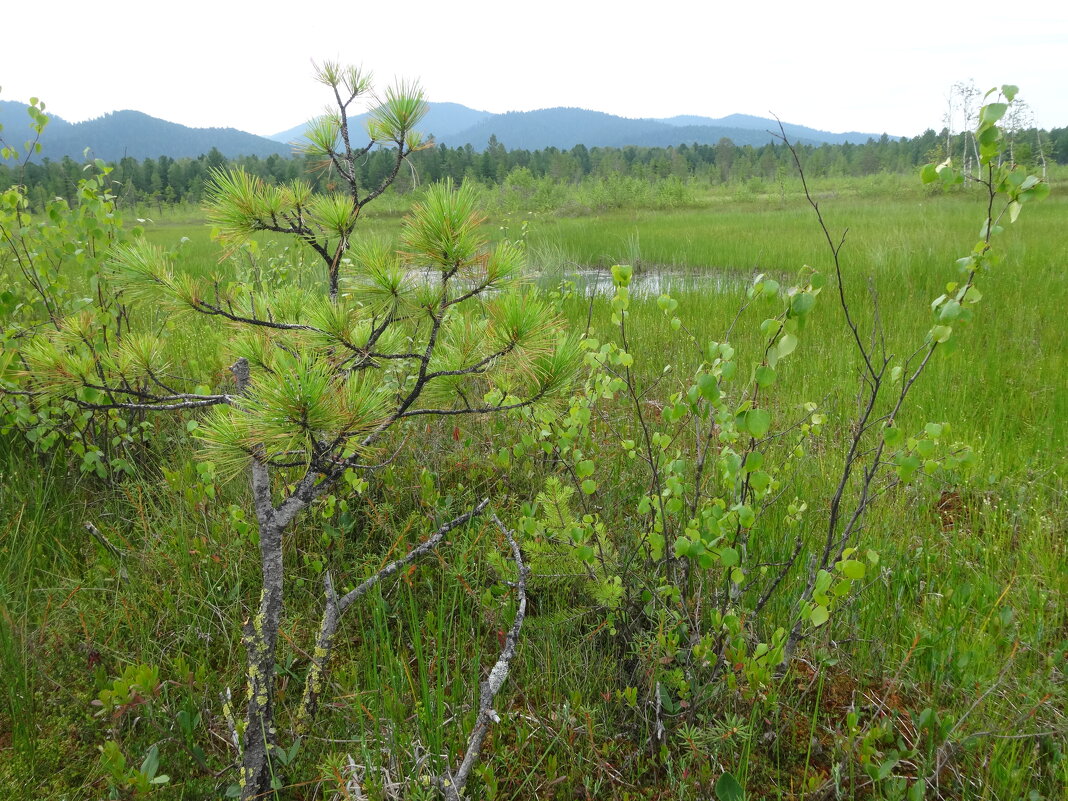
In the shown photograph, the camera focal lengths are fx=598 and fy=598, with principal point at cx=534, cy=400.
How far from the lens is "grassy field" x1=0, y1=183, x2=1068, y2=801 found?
1.72 m

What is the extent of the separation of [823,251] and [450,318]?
938 centimetres

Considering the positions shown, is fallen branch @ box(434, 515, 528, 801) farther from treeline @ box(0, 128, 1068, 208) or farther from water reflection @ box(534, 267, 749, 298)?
treeline @ box(0, 128, 1068, 208)

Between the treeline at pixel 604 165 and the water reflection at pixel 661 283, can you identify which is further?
the treeline at pixel 604 165

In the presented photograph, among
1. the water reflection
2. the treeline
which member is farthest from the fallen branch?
the treeline

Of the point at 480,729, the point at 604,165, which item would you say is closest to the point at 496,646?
the point at 480,729

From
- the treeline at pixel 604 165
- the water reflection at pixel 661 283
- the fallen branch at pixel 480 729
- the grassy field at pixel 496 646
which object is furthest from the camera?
the treeline at pixel 604 165

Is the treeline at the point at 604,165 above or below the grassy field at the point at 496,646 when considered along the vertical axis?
above

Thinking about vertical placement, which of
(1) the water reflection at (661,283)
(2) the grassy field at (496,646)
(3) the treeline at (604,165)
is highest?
(3) the treeline at (604,165)

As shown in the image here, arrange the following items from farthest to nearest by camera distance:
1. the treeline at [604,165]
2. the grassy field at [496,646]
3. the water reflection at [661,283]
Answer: the treeline at [604,165] → the water reflection at [661,283] → the grassy field at [496,646]

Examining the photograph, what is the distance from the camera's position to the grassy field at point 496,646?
5.64ft

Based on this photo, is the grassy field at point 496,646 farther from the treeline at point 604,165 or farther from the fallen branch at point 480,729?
the treeline at point 604,165

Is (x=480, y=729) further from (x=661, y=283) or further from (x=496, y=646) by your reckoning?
(x=661, y=283)

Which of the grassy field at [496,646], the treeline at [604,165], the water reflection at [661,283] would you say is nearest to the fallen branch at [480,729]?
the grassy field at [496,646]

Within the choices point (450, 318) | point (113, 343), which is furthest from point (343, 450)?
point (113, 343)
